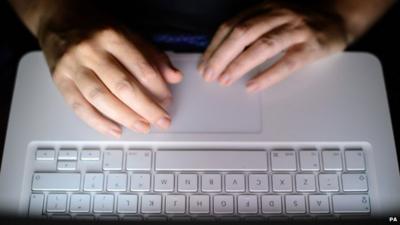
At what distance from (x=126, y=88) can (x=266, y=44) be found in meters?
0.21

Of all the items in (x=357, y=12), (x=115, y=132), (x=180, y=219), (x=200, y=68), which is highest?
(x=357, y=12)

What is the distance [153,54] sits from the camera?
0.55 m

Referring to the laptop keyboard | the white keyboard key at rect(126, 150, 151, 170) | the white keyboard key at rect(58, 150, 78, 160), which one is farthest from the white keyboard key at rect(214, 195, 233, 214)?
the white keyboard key at rect(58, 150, 78, 160)

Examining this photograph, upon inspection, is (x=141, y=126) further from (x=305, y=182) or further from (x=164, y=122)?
(x=305, y=182)

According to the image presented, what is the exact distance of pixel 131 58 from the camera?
50cm

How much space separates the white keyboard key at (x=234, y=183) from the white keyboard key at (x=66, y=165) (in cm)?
21

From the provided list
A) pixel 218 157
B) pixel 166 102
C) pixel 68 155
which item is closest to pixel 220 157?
pixel 218 157

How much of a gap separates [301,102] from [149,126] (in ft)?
0.74

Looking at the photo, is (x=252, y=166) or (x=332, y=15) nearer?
(x=252, y=166)

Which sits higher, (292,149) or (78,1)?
(78,1)

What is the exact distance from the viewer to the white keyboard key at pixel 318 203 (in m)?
0.50

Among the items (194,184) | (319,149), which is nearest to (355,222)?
(319,149)

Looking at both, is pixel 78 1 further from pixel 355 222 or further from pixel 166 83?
pixel 355 222

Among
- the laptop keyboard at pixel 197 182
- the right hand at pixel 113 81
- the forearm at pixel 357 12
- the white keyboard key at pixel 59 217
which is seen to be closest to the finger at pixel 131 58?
the right hand at pixel 113 81
